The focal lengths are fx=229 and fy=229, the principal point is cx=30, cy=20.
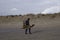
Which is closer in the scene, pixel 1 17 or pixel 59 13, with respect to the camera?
pixel 59 13

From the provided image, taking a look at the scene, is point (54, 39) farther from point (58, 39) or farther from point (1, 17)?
point (1, 17)

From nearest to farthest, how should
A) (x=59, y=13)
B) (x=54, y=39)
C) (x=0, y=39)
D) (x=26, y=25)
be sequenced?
(x=54, y=39) < (x=0, y=39) < (x=26, y=25) < (x=59, y=13)

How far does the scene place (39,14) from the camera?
6209cm

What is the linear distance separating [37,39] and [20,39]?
1.43 meters

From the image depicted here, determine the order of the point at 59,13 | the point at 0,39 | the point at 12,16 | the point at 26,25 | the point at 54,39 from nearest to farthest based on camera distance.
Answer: the point at 54,39 < the point at 0,39 < the point at 26,25 < the point at 59,13 < the point at 12,16

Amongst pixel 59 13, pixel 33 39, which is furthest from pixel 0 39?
pixel 59 13

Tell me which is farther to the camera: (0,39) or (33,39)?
(0,39)

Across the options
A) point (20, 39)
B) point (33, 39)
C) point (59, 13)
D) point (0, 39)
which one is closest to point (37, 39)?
point (33, 39)

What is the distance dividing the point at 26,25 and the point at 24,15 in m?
43.1

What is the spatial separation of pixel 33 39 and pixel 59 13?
4441cm

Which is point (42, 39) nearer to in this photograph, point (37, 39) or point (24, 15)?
point (37, 39)

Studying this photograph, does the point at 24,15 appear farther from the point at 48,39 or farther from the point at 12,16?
the point at 48,39

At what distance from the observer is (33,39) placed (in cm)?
1742

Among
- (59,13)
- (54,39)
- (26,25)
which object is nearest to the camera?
(54,39)
